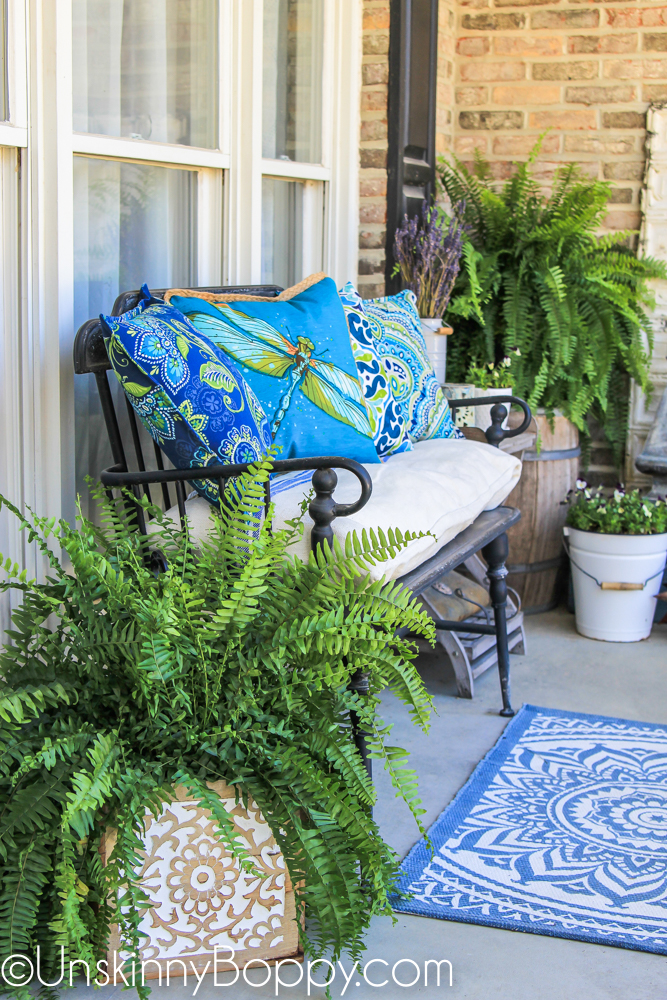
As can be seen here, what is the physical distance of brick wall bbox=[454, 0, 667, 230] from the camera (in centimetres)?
358

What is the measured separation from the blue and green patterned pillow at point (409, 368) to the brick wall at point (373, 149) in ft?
1.56

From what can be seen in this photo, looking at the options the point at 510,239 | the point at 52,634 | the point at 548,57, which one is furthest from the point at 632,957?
the point at 548,57

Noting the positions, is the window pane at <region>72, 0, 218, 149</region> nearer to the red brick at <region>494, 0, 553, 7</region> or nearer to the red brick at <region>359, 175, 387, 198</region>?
the red brick at <region>359, 175, 387, 198</region>

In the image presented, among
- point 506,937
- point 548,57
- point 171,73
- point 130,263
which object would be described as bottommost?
point 506,937

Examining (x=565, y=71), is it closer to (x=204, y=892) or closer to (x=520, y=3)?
(x=520, y=3)

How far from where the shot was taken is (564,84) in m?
3.67

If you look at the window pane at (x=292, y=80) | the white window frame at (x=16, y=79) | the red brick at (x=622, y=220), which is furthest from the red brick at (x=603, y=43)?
the white window frame at (x=16, y=79)

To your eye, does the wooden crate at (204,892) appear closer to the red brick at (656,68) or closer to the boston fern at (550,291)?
the boston fern at (550,291)

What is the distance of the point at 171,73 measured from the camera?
2416 mm

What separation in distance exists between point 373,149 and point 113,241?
1.26 m

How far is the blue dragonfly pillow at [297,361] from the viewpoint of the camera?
2096mm

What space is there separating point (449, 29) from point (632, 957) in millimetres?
3207

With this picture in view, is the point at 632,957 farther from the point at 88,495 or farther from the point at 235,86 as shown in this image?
the point at 235,86

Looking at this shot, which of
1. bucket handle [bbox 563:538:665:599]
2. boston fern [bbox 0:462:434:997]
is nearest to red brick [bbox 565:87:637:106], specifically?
bucket handle [bbox 563:538:665:599]
